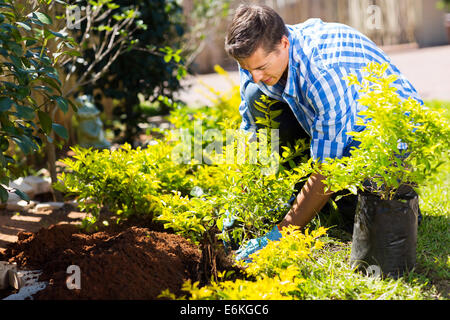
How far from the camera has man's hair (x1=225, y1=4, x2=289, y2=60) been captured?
7.41 feet

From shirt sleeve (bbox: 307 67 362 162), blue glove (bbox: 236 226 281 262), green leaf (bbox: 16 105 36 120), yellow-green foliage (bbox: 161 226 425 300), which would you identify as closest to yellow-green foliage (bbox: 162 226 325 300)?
yellow-green foliage (bbox: 161 226 425 300)

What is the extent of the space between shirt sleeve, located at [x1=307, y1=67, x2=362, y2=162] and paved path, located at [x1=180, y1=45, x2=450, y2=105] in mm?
3574

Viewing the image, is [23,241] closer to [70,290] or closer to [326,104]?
[70,290]

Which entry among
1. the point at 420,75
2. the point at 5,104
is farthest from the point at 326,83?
the point at 420,75

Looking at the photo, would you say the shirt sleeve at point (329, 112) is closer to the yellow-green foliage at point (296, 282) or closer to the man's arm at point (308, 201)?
the man's arm at point (308, 201)

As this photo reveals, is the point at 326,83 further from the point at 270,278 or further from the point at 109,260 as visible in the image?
the point at 109,260

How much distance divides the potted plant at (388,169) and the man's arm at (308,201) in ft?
0.50

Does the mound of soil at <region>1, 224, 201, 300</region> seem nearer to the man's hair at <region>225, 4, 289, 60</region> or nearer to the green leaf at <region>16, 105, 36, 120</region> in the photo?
the green leaf at <region>16, 105, 36, 120</region>

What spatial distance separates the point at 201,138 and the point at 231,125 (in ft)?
2.24

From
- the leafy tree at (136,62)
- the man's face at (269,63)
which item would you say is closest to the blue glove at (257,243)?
the man's face at (269,63)

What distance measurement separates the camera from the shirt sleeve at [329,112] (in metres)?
2.27

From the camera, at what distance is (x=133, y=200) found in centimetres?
271
